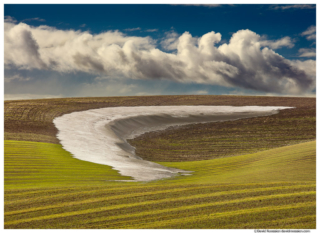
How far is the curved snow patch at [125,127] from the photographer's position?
2108cm

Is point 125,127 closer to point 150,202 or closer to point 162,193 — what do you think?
point 162,193

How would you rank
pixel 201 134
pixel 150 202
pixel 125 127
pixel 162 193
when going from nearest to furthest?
pixel 150 202
pixel 162 193
pixel 201 134
pixel 125 127

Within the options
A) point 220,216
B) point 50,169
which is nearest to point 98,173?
point 50,169

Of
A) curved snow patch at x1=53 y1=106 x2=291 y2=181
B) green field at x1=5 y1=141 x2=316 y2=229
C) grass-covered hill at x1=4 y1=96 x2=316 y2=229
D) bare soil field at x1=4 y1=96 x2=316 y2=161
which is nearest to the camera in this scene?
green field at x1=5 y1=141 x2=316 y2=229

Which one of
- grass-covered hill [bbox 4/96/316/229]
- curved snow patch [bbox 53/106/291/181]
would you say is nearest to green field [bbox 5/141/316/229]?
grass-covered hill [bbox 4/96/316/229]

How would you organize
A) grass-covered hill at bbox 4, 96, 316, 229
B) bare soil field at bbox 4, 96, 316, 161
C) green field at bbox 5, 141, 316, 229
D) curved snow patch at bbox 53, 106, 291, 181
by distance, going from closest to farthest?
green field at bbox 5, 141, 316, 229, grass-covered hill at bbox 4, 96, 316, 229, curved snow patch at bbox 53, 106, 291, 181, bare soil field at bbox 4, 96, 316, 161

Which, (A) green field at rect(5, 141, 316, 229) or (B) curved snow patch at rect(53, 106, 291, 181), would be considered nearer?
(A) green field at rect(5, 141, 316, 229)

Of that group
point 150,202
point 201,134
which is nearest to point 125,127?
point 201,134

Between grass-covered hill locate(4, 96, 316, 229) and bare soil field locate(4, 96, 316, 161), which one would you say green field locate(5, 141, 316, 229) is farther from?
bare soil field locate(4, 96, 316, 161)

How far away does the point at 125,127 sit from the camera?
4309 centimetres

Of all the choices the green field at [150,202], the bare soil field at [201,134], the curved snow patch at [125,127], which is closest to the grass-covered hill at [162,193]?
the green field at [150,202]

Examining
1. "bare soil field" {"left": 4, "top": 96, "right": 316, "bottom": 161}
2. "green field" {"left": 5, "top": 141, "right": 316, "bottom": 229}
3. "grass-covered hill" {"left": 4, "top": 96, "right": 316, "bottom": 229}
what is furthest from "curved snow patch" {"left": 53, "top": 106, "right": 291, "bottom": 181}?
"green field" {"left": 5, "top": 141, "right": 316, "bottom": 229}

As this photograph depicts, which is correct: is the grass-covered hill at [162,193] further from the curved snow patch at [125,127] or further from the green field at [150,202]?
the curved snow patch at [125,127]

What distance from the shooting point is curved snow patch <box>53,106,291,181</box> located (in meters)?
21.1
